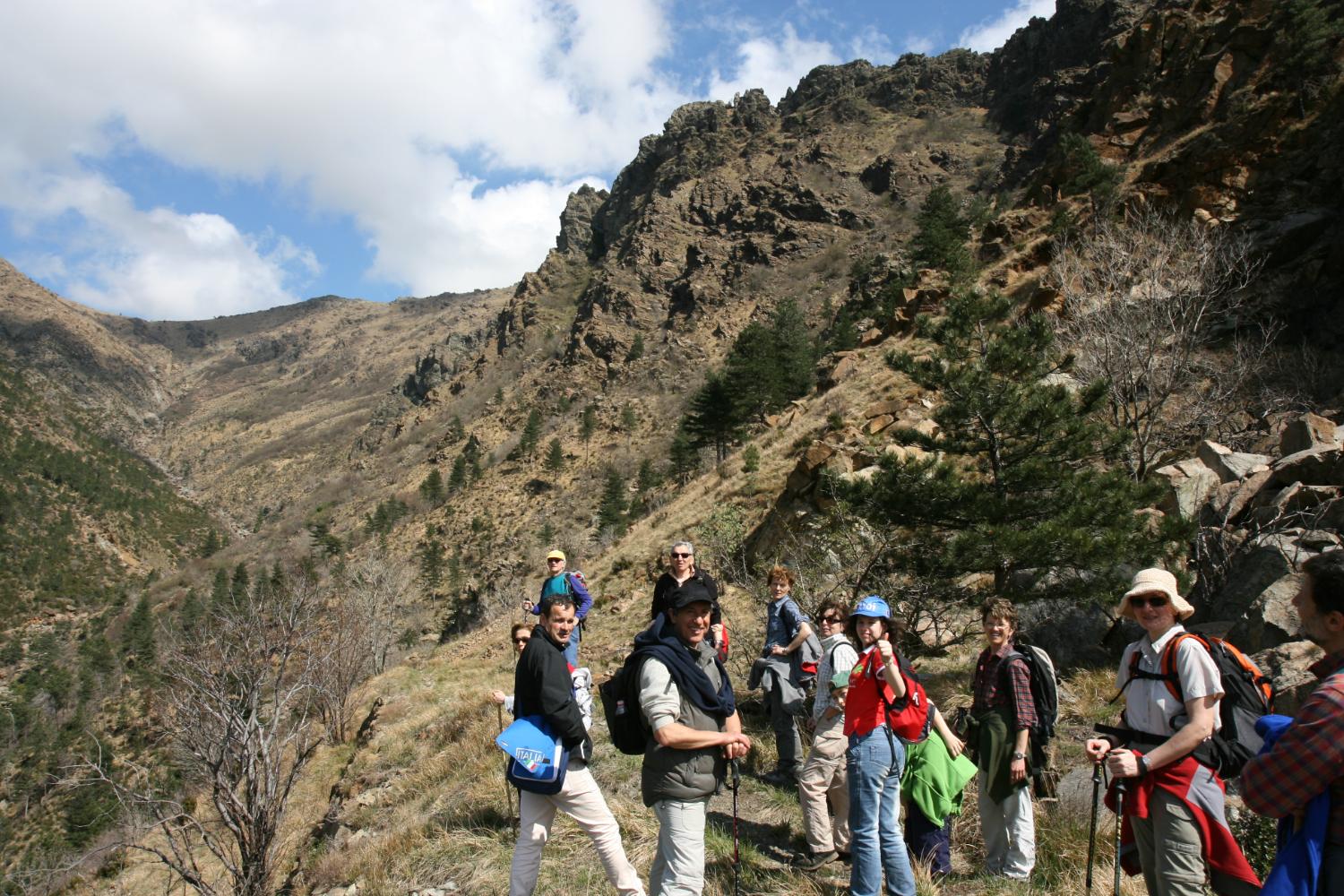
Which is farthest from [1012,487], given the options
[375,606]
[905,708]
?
[375,606]

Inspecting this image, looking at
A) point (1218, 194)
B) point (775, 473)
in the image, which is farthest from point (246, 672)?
point (1218, 194)

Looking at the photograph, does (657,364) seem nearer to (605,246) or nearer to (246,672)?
(605,246)

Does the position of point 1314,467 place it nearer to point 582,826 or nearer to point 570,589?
point 570,589

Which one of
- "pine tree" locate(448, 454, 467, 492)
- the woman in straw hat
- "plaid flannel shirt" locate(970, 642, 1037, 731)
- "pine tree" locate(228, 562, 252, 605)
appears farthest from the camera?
"pine tree" locate(448, 454, 467, 492)

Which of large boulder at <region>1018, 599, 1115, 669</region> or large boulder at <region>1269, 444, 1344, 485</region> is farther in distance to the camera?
large boulder at <region>1018, 599, 1115, 669</region>

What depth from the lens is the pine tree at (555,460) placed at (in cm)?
5247

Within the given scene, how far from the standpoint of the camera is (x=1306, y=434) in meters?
8.34

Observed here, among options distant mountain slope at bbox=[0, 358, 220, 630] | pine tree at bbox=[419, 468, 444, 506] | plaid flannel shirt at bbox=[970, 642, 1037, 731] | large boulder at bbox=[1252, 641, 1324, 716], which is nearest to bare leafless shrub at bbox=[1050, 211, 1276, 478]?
large boulder at bbox=[1252, 641, 1324, 716]

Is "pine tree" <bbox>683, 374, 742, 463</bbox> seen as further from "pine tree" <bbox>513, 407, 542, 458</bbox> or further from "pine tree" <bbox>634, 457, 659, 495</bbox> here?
"pine tree" <bbox>513, 407, 542, 458</bbox>

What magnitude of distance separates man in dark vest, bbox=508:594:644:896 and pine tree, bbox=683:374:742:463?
93.3 ft

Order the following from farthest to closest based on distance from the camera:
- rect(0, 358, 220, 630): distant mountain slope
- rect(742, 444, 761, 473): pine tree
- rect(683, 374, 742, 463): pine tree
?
rect(0, 358, 220, 630): distant mountain slope < rect(683, 374, 742, 463): pine tree < rect(742, 444, 761, 473): pine tree

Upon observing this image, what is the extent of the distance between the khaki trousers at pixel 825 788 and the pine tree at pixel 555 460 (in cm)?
4894

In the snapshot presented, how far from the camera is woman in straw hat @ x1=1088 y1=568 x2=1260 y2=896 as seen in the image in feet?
8.55

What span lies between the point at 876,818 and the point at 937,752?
0.72 metres
